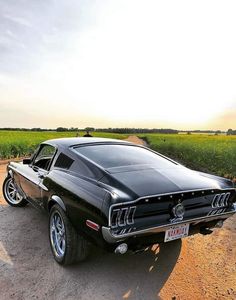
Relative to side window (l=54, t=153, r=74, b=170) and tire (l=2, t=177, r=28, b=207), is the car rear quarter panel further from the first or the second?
tire (l=2, t=177, r=28, b=207)

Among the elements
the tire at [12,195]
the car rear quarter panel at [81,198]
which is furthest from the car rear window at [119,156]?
the tire at [12,195]

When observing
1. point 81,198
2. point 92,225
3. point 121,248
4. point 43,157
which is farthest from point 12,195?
point 121,248

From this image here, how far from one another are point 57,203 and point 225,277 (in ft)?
6.77

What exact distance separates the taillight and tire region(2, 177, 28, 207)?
3.33 meters

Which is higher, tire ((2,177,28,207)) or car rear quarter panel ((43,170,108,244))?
car rear quarter panel ((43,170,108,244))

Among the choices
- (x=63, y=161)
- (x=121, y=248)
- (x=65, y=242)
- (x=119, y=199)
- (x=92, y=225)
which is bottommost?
(x=65, y=242)

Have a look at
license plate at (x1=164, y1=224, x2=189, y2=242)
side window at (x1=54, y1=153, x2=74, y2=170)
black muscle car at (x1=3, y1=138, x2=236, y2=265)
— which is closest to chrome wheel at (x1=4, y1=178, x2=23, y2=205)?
black muscle car at (x1=3, y1=138, x2=236, y2=265)

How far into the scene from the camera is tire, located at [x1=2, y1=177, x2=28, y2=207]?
5.45 m

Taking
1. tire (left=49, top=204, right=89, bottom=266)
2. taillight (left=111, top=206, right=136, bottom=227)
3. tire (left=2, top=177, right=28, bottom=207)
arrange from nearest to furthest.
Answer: taillight (left=111, top=206, right=136, bottom=227) < tire (left=49, top=204, right=89, bottom=266) < tire (left=2, top=177, right=28, bottom=207)

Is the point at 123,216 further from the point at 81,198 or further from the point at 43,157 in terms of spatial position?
the point at 43,157

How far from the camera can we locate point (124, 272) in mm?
3262

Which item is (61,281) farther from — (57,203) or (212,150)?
(212,150)

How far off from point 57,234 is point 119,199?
53.8 inches

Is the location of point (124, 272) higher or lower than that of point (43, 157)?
lower
